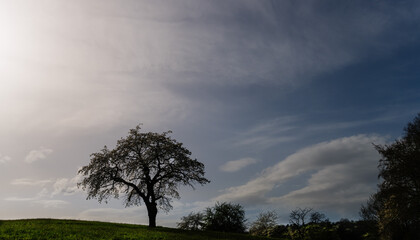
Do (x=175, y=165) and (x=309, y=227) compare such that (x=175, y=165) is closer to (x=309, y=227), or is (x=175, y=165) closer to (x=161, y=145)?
(x=161, y=145)

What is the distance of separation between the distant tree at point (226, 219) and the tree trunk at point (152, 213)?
26.2 metres

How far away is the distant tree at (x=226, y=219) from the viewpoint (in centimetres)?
6269

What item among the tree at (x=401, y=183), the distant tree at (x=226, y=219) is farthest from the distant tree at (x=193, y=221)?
the tree at (x=401, y=183)

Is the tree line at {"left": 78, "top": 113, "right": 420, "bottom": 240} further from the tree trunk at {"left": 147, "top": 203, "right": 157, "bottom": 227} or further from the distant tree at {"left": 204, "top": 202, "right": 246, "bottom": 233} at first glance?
the distant tree at {"left": 204, "top": 202, "right": 246, "bottom": 233}

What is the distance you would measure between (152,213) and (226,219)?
27272 mm

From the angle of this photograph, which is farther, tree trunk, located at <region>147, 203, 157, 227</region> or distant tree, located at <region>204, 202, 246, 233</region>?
distant tree, located at <region>204, 202, 246, 233</region>

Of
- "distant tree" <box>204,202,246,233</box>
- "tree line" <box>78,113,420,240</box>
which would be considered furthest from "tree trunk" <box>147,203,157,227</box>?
"distant tree" <box>204,202,246,233</box>

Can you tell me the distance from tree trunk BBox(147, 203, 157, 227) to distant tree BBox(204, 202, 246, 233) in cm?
2621

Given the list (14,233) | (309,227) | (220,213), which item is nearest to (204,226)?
(220,213)

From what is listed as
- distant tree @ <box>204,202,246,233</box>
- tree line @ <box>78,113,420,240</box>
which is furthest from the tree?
distant tree @ <box>204,202,246,233</box>

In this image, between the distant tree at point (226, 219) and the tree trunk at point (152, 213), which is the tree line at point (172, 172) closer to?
the tree trunk at point (152, 213)

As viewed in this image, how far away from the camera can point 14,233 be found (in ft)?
83.2

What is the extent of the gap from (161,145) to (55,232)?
17640mm

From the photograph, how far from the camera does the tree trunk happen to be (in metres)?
39.3
